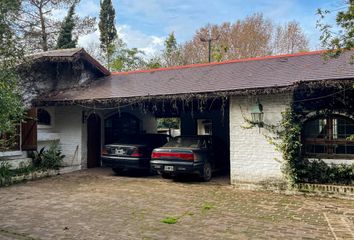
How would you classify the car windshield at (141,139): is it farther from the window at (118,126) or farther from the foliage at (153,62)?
the foliage at (153,62)

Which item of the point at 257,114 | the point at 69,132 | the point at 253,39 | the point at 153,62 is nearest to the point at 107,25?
the point at 153,62

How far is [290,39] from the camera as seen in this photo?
2953 centimetres

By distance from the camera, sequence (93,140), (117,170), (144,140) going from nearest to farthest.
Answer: (144,140)
(117,170)
(93,140)

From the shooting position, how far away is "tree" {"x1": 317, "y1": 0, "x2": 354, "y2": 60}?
450 cm

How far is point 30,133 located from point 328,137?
33.0ft

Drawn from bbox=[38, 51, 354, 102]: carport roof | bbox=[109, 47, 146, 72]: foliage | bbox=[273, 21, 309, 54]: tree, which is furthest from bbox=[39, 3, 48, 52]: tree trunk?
bbox=[273, 21, 309, 54]: tree

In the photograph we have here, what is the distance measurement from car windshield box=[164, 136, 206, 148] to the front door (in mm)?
4602

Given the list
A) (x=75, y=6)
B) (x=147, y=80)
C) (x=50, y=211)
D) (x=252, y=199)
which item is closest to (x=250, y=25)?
(x=75, y=6)

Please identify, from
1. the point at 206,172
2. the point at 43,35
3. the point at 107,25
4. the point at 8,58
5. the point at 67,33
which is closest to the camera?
the point at 8,58

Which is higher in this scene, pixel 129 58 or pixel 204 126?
pixel 129 58

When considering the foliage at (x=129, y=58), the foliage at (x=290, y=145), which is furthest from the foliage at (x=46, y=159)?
the foliage at (x=129, y=58)

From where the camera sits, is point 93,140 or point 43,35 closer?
point 93,140

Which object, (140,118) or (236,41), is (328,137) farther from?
(236,41)

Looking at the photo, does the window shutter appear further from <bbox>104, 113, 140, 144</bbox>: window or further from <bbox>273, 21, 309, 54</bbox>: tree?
<bbox>273, 21, 309, 54</bbox>: tree
